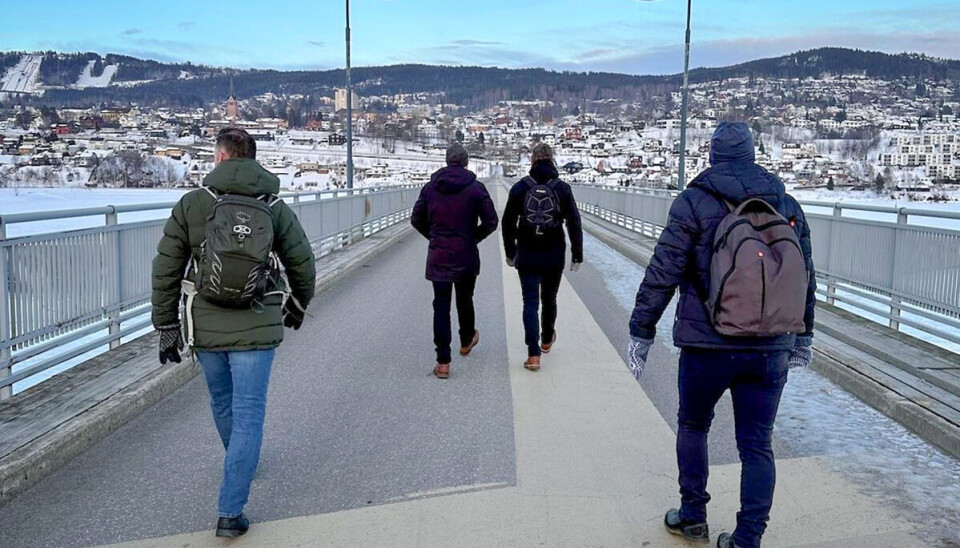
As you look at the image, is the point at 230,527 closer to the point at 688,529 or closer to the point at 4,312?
the point at 688,529

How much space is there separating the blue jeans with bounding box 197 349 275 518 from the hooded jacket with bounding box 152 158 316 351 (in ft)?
0.26

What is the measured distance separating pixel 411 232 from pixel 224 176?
21923 millimetres

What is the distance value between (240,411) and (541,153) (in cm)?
384

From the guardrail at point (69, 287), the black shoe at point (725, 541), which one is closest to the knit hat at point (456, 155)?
the guardrail at point (69, 287)

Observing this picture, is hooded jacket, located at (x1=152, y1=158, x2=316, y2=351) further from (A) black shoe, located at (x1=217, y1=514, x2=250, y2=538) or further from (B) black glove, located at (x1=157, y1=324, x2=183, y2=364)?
(A) black shoe, located at (x1=217, y1=514, x2=250, y2=538)

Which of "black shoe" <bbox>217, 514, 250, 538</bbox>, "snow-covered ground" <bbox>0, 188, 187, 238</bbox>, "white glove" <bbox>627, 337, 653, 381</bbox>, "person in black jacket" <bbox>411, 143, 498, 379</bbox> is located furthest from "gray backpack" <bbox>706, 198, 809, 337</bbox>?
"snow-covered ground" <bbox>0, 188, 187, 238</bbox>

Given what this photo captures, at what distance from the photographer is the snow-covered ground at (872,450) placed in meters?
4.17

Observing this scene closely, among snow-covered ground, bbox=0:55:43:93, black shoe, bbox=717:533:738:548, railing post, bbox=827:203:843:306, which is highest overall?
→ snow-covered ground, bbox=0:55:43:93

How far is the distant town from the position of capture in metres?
Answer: 30.1

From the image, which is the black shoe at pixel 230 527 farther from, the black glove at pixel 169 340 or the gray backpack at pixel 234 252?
the gray backpack at pixel 234 252

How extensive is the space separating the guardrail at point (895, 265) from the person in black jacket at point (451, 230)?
4067mm

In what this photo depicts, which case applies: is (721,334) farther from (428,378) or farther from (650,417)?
(428,378)

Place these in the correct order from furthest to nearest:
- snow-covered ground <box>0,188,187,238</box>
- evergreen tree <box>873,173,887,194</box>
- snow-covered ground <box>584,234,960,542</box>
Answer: evergreen tree <box>873,173,887,194</box> < snow-covered ground <box>0,188,187,238</box> < snow-covered ground <box>584,234,960,542</box>

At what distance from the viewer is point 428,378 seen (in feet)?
22.6
